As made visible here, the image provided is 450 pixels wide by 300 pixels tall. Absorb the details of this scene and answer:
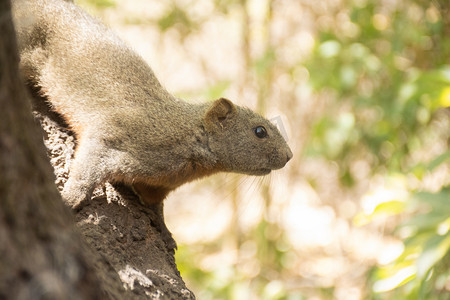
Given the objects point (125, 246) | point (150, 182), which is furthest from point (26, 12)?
point (125, 246)

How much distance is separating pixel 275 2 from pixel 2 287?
21.4 ft

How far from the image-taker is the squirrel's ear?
11.5ft

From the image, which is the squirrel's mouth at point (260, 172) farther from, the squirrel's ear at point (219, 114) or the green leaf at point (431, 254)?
the green leaf at point (431, 254)

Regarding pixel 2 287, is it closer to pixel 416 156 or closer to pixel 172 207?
pixel 416 156

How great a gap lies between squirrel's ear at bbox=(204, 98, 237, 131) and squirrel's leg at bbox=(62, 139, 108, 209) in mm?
842

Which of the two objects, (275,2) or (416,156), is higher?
(275,2)

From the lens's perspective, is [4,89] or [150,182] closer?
[4,89]

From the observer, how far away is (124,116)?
10.3ft

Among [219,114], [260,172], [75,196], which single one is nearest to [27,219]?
[75,196]

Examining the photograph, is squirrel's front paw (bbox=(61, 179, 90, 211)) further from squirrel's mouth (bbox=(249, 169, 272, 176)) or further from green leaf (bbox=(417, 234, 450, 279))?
green leaf (bbox=(417, 234, 450, 279))

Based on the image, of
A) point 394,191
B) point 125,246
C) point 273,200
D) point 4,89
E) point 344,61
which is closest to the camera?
point 4,89

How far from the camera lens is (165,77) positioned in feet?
29.0

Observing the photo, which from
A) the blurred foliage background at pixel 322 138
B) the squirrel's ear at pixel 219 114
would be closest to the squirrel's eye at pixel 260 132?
the squirrel's ear at pixel 219 114

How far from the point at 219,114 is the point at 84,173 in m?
1.15
